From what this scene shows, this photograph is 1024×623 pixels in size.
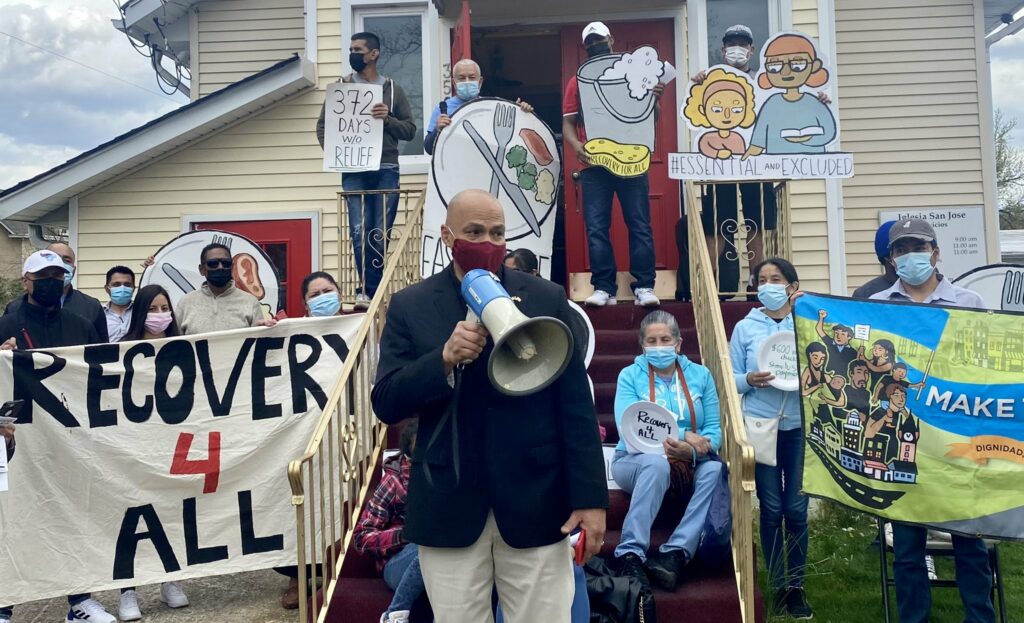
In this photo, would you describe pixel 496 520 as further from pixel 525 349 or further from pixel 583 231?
pixel 583 231

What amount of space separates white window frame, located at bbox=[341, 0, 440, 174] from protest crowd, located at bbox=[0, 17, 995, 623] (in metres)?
1.16

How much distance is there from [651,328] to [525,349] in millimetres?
2296

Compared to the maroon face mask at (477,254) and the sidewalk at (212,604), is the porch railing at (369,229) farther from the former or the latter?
the maroon face mask at (477,254)

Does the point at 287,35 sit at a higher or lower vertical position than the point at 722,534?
higher

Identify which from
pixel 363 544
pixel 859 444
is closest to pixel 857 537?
pixel 859 444

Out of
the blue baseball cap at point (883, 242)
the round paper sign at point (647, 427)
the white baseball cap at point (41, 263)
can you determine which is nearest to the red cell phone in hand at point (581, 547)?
the round paper sign at point (647, 427)

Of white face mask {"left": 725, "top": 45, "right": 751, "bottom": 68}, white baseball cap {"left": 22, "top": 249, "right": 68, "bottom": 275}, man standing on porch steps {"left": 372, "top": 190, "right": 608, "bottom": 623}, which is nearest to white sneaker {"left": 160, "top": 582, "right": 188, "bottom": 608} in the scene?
white baseball cap {"left": 22, "top": 249, "right": 68, "bottom": 275}

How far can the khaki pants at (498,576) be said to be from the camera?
2467 millimetres

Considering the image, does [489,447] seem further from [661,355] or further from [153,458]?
[153,458]

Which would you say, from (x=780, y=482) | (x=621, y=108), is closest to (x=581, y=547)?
(x=780, y=482)

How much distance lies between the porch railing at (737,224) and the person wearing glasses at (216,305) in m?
3.61

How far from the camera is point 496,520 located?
244 cm

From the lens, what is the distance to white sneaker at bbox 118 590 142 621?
179 inches

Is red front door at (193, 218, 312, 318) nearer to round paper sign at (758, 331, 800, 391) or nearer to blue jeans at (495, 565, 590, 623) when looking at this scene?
round paper sign at (758, 331, 800, 391)
